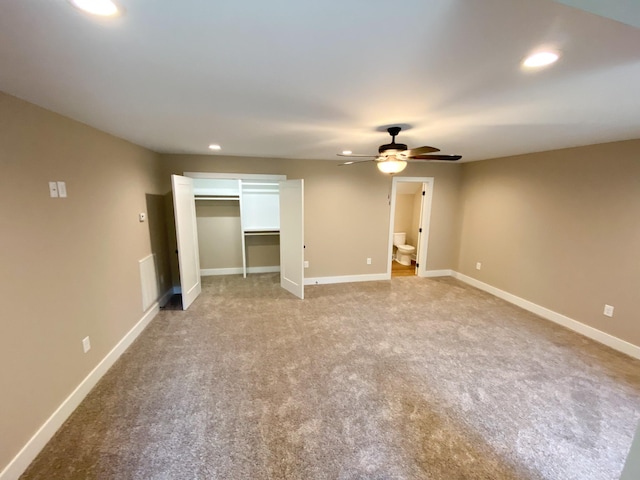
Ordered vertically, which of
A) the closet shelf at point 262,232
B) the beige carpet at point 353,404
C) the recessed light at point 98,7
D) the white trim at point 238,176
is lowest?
the beige carpet at point 353,404

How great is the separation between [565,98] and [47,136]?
3490mm

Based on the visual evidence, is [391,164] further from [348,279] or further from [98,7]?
[348,279]

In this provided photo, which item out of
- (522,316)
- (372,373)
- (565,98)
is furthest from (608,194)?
(372,373)

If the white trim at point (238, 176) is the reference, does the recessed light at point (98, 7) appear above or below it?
above

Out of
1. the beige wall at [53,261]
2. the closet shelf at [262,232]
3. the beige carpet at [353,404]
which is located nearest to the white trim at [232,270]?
the closet shelf at [262,232]

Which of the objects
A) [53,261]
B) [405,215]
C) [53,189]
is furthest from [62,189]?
[405,215]

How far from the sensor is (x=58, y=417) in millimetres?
1896

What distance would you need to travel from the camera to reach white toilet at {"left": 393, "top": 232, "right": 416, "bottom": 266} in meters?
6.25

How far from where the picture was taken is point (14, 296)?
1.61 metres

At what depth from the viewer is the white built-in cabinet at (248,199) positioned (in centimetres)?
493

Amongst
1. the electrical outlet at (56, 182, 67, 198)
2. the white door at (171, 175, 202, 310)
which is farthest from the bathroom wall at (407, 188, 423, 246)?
the electrical outlet at (56, 182, 67, 198)

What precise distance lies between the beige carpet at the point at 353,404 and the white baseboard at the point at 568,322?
181 mm

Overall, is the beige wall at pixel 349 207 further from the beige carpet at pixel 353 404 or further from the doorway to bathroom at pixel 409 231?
the beige carpet at pixel 353 404

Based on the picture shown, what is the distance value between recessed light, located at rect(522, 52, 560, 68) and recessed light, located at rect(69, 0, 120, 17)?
164 centimetres
